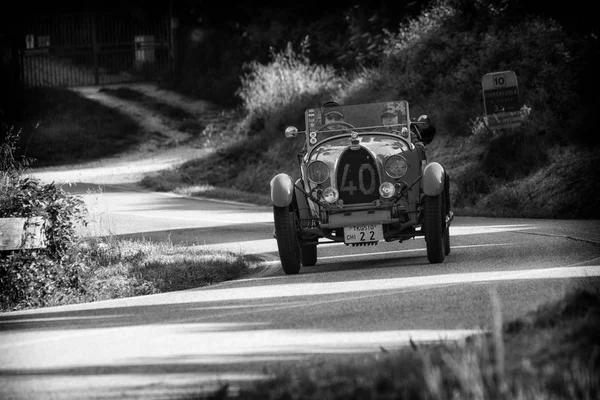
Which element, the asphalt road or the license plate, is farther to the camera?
the license plate

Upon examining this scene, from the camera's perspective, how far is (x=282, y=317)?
1040cm

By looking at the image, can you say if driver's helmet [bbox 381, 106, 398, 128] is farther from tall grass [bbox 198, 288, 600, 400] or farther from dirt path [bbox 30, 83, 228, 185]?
dirt path [bbox 30, 83, 228, 185]

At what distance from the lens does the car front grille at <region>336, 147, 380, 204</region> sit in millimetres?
14641

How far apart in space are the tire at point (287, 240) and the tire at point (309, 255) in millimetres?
1150

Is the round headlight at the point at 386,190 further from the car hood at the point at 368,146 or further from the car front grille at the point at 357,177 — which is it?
the car hood at the point at 368,146

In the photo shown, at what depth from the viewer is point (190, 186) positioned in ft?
104

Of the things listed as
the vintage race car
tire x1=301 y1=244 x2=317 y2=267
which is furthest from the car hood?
tire x1=301 y1=244 x2=317 y2=267

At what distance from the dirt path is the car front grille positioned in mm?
17764

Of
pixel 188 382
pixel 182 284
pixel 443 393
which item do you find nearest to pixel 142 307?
pixel 182 284

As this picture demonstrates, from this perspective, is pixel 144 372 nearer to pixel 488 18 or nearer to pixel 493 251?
pixel 493 251

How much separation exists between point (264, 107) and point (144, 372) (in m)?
30.1

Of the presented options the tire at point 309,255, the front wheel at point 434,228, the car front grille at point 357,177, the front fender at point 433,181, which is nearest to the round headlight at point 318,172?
the car front grille at point 357,177

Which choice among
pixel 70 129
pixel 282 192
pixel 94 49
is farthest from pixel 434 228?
pixel 94 49

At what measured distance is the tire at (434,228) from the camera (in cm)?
1406
